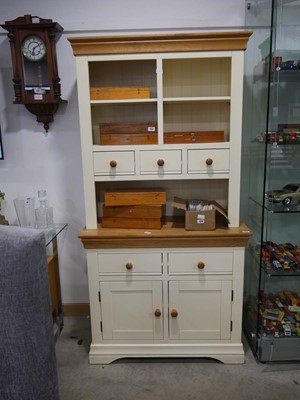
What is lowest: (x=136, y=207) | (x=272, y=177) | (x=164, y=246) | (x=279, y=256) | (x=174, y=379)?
(x=174, y=379)

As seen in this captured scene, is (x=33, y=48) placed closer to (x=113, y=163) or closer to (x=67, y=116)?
(x=67, y=116)

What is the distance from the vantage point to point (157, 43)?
5.84 ft

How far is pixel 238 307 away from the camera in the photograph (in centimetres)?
196

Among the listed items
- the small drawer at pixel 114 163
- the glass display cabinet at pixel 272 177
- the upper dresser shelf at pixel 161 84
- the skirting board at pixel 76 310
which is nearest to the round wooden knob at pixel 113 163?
the small drawer at pixel 114 163

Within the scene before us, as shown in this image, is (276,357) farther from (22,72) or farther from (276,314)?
(22,72)

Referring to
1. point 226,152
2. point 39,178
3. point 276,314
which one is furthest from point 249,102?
point 39,178

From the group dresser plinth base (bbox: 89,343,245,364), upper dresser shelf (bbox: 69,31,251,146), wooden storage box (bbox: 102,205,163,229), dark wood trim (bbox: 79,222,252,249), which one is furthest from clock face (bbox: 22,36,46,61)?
dresser plinth base (bbox: 89,343,245,364)

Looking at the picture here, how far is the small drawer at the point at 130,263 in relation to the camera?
75.9 inches

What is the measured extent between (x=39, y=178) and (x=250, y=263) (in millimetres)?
1659

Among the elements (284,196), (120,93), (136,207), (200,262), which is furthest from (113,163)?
(284,196)

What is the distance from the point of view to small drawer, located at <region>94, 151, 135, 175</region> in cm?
192

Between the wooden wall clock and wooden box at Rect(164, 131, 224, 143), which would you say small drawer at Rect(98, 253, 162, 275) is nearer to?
wooden box at Rect(164, 131, 224, 143)

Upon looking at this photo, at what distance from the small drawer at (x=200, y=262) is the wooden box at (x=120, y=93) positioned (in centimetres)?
97

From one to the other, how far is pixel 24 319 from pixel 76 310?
A: 1.67 m
